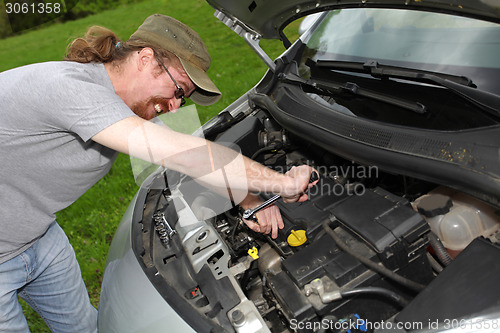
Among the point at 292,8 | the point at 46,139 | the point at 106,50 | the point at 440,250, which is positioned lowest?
the point at 440,250

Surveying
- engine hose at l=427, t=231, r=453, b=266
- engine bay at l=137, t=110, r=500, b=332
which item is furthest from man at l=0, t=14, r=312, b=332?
engine hose at l=427, t=231, r=453, b=266

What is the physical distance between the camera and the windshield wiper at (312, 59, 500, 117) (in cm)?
135

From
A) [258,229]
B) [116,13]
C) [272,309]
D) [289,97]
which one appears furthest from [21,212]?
[116,13]

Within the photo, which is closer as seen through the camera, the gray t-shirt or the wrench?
the gray t-shirt

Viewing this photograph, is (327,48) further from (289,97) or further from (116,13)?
(116,13)

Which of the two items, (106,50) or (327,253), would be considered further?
(106,50)

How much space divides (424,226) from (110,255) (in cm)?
148

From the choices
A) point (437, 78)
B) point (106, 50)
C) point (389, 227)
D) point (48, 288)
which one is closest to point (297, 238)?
point (389, 227)

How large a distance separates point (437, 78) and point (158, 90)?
1.15m

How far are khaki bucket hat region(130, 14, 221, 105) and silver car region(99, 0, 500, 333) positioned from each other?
1.07 feet

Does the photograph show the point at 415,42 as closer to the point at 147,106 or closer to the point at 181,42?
the point at 181,42

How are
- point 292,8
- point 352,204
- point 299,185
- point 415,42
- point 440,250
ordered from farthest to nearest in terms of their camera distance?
point 292,8, point 415,42, point 299,185, point 352,204, point 440,250

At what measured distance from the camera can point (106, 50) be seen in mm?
1735

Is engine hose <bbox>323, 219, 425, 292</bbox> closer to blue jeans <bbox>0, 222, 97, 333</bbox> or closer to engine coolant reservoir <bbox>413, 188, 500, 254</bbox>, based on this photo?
engine coolant reservoir <bbox>413, 188, 500, 254</bbox>
